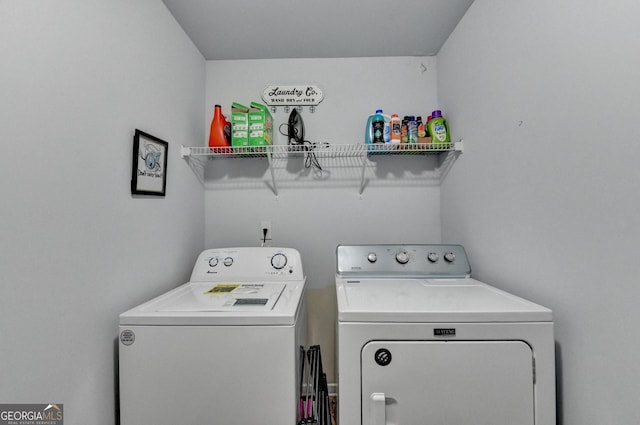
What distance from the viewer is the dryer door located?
95 centimetres

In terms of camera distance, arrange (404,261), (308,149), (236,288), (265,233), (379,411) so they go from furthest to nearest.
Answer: (265,233)
(308,149)
(404,261)
(236,288)
(379,411)

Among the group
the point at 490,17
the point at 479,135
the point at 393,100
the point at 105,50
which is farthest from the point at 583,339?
the point at 105,50

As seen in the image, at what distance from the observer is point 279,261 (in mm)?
1717

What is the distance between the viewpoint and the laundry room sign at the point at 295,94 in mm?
2086

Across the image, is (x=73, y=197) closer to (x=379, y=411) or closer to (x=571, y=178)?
(x=379, y=411)

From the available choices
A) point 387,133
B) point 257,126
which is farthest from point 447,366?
point 257,126

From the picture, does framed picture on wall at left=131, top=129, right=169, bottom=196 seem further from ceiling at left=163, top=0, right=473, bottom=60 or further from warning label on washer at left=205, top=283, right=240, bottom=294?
ceiling at left=163, top=0, right=473, bottom=60

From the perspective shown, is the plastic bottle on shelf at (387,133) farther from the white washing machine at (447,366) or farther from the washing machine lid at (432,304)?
the white washing machine at (447,366)

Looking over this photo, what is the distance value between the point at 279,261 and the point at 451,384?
1.09 metres

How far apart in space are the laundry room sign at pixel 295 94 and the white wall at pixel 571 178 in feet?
3.58

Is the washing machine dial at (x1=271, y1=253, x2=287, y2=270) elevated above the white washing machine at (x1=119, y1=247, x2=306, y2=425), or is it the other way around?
the washing machine dial at (x1=271, y1=253, x2=287, y2=270)

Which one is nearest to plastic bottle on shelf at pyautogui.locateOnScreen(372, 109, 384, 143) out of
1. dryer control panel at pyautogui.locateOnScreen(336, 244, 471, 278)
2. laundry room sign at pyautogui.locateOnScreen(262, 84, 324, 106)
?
laundry room sign at pyautogui.locateOnScreen(262, 84, 324, 106)

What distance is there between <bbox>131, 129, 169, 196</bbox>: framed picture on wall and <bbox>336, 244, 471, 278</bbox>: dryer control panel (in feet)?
3.53

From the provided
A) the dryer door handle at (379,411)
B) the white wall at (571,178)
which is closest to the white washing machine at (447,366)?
the dryer door handle at (379,411)
